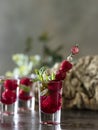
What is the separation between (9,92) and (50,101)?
32cm

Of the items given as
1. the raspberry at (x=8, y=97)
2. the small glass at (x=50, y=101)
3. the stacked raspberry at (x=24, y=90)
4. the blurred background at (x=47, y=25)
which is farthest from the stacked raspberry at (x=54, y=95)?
the blurred background at (x=47, y=25)

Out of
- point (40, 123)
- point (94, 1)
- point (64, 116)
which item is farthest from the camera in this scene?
point (94, 1)

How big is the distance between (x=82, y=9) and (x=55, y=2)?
209 millimetres

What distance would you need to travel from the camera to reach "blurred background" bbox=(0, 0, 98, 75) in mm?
3246

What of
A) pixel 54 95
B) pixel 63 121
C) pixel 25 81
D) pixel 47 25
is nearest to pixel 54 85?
pixel 54 95

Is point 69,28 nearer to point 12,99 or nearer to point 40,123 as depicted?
point 12,99

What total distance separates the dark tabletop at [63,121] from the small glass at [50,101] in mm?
32

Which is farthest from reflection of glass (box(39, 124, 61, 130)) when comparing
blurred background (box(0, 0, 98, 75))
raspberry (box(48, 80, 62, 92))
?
blurred background (box(0, 0, 98, 75))

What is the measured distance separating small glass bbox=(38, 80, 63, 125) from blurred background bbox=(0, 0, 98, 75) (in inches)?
74.0

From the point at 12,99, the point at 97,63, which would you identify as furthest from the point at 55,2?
the point at 12,99

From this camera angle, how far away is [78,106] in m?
1.77

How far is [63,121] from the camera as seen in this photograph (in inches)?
56.8

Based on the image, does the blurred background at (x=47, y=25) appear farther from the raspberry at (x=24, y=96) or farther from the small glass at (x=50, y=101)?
the small glass at (x=50, y=101)

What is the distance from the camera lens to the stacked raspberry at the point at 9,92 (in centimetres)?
163
